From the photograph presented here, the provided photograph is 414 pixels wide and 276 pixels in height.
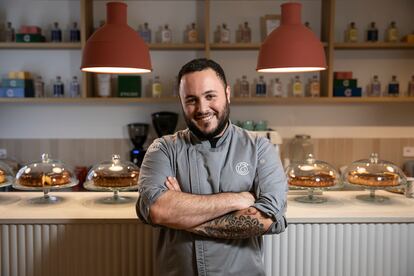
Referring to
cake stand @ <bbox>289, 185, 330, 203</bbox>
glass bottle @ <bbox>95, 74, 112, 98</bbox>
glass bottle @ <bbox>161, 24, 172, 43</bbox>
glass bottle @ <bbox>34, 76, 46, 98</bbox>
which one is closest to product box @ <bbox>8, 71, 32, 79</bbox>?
glass bottle @ <bbox>34, 76, 46, 98</bbox>

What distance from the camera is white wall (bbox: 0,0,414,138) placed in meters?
4.13

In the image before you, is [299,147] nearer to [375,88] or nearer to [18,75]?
[375,88]

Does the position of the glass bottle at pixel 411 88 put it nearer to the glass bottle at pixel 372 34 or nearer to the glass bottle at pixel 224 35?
the glass bottle at pixel 372 34

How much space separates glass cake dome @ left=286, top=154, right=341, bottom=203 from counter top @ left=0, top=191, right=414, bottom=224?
0.24ft

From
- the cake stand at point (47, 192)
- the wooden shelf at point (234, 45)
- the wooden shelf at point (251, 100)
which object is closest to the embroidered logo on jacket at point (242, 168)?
the cake stand at point (47, 192)

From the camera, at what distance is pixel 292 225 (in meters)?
1.91

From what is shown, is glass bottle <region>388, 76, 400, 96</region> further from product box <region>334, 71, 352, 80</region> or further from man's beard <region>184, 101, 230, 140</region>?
man's beard <region>184, 101, 230, 140</region>

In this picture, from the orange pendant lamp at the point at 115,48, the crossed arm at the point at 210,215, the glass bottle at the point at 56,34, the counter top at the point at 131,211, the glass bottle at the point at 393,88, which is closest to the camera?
the crossed arm at the point at 210,215

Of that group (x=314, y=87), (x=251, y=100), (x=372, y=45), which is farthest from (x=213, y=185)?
(x=372, y=45)

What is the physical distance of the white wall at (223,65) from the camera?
4.13 metres

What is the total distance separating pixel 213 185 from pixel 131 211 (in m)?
0.57

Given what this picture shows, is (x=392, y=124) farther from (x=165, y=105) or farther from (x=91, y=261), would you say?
(x=91, y=261)

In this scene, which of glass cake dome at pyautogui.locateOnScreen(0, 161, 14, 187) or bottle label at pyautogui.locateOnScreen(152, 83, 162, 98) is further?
bottle label at pyautogui.locateOnScreen(152, 83, 162, 98)

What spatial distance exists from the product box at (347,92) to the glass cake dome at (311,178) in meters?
1.92
